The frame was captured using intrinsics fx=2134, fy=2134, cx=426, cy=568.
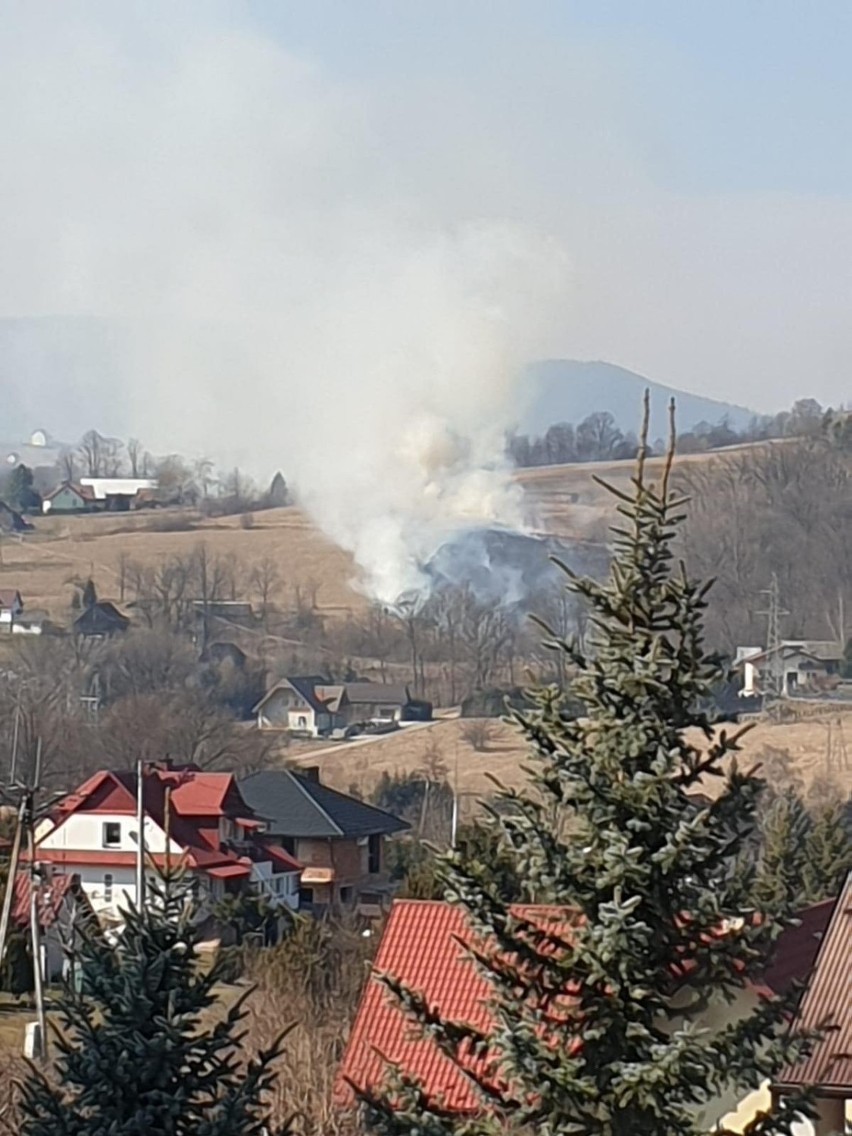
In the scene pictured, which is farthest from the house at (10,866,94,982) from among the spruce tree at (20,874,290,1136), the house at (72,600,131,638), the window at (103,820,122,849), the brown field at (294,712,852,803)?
the house at (72,600,131,638)

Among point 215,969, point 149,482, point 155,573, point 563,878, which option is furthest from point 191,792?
point 149,482

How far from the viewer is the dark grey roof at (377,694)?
192ft

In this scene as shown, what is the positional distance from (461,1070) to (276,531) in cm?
8471

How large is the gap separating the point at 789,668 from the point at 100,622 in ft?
72.7

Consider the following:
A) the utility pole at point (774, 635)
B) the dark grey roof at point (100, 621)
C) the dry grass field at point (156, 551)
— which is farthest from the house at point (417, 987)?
the dry grass field at point (156, 551)

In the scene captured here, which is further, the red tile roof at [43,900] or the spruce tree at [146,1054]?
the red tile roof at [43,900]

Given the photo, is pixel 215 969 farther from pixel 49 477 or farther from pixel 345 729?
pixel 49 477

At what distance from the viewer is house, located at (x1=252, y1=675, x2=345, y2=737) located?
189 ft

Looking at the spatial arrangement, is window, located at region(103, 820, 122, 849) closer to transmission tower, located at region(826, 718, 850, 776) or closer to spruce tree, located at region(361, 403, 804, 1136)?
transmission tower, located at region(826, 718, 850, 776)

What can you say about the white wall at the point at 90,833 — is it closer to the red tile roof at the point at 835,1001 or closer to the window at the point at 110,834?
the window at the point at 110,834

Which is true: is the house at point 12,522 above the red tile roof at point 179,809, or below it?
above

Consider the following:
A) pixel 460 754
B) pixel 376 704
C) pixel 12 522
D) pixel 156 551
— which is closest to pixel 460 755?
pixel 460 754

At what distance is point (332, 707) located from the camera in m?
58.8

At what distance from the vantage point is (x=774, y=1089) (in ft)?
25.1
